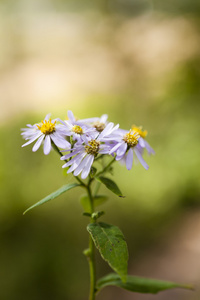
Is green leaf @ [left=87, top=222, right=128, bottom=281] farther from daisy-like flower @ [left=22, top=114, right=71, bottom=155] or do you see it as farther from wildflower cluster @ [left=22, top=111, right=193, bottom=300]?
daisy-like flower @ [left=22, top=114, right=71, bottom=155]

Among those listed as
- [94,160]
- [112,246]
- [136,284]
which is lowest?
[136,284]

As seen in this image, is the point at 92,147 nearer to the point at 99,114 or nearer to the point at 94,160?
the point at 94,160

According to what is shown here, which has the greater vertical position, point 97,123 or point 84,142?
point 97,123

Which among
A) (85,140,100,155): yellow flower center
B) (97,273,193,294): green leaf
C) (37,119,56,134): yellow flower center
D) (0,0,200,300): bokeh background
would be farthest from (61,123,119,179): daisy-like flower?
(0,0,200,300): bokeh background

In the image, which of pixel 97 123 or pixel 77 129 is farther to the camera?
pixel 97 123

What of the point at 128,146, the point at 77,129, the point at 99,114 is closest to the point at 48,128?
the point at 77,129

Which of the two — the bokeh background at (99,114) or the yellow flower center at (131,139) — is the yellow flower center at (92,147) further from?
the bokeh background at (99,114)
